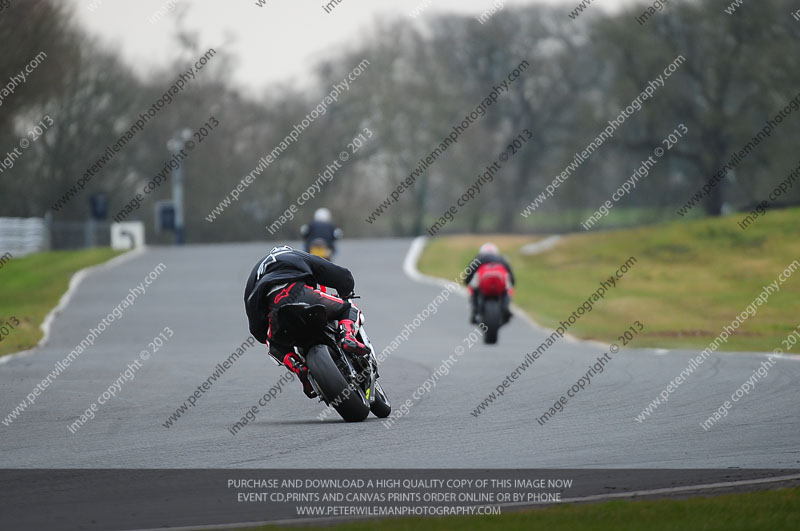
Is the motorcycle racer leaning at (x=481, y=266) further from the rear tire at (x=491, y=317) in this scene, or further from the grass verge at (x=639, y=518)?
the grass verge at (x=639, y=518)

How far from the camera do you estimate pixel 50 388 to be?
499 inches

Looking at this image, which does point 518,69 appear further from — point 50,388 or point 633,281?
point 50,388

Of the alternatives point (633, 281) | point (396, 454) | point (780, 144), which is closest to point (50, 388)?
point (396, 454)

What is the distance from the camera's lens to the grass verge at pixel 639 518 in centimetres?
598

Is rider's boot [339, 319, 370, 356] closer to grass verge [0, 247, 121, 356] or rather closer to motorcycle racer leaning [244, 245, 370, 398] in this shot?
motorcycle racer leaning [244, 245, 370, 398]

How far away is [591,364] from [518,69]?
48.1 meters

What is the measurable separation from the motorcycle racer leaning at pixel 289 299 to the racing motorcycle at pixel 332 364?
2.6 inches

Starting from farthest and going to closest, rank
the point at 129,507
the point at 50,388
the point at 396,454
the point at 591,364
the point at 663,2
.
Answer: the point at 663,2 → the point at 591,364 → the point at 50,388 → the point at 396,454 → the point at 129,507

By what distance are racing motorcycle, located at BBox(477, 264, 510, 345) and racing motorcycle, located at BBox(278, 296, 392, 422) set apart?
8.31 meters

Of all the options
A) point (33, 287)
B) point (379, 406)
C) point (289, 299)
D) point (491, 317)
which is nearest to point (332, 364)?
point (289, 299)

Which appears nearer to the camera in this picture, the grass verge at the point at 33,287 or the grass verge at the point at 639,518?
the grass verge at the point at 639,518

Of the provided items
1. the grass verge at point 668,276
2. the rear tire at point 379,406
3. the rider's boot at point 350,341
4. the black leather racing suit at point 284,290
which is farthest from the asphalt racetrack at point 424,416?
the grass verge at point 668,276

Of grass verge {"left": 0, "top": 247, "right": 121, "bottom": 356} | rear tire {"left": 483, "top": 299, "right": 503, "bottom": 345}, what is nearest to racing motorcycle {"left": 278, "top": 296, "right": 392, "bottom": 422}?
rear tire {"left": 483, "top": 299, "right": 503, "bottom": 345}

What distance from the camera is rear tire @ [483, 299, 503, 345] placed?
18.5 metres
